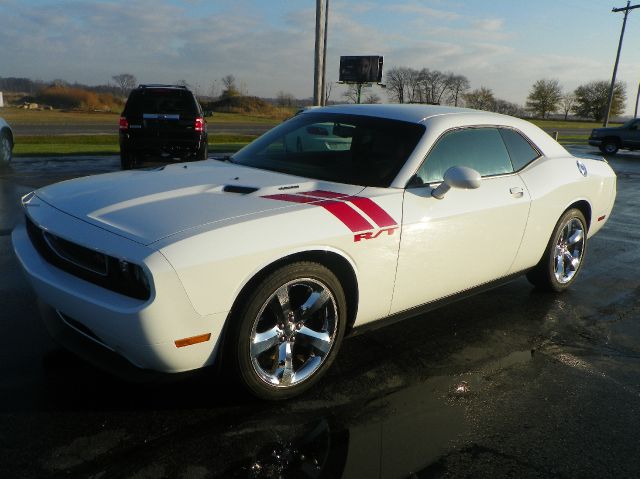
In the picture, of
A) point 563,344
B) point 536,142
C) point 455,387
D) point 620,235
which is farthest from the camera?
Result: point 620,235

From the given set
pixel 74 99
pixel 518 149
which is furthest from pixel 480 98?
pixel 518 149

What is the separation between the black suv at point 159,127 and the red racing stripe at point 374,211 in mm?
8925

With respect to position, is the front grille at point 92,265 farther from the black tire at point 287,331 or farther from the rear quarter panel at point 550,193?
the rear quarter panel at point 550,193

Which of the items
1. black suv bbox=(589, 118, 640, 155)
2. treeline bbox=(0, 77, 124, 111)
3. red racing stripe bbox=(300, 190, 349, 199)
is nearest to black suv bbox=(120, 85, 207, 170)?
red racing stripe bbox=(300, 190, 349, 199)

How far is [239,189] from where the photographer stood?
10.5 feet

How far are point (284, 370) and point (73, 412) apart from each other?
105cm

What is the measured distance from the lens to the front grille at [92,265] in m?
2.47

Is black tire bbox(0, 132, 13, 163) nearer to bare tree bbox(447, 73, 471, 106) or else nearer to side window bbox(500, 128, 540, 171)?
side window bbox(500, 128, 540, 171)

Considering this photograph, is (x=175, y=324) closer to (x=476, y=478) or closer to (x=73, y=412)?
(x=73, y=412)

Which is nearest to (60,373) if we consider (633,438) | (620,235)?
(633,438)

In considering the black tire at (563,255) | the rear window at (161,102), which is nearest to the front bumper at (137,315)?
the black tire at (563,255)

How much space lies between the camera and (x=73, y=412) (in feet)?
9.01

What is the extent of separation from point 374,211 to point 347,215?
0.66 feet

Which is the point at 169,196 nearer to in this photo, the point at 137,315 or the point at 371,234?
the point at 137,315
